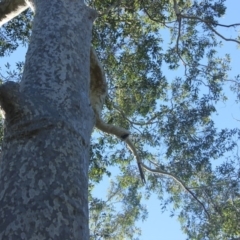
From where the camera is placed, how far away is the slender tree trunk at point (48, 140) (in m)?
1.92

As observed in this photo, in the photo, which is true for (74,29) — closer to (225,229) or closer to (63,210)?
(63,210)

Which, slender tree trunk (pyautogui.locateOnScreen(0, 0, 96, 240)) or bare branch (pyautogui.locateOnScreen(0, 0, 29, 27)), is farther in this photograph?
bare branch (pyautogui.locateOnScreen(0, 0, 29, 27))

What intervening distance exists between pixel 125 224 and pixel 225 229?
2.84 m

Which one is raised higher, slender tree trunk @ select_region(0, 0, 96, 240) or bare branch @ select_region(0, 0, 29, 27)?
bare branch @ select_region(0, 0, 29, 27)

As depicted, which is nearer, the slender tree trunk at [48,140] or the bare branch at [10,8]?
the slender tree trunk at [48,140]

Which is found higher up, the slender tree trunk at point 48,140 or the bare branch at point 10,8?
the bare branch at point 10,8

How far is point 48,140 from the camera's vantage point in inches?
87.8

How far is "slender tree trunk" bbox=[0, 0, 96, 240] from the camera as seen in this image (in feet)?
6.29

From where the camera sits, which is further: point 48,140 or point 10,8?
point 10,8

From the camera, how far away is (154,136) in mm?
9125

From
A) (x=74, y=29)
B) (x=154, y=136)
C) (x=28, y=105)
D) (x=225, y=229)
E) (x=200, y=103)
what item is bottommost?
(x=28, y=105)

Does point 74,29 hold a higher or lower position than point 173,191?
lower

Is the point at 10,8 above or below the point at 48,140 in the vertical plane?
above

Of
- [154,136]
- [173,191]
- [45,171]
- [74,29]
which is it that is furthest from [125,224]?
[45,171]
